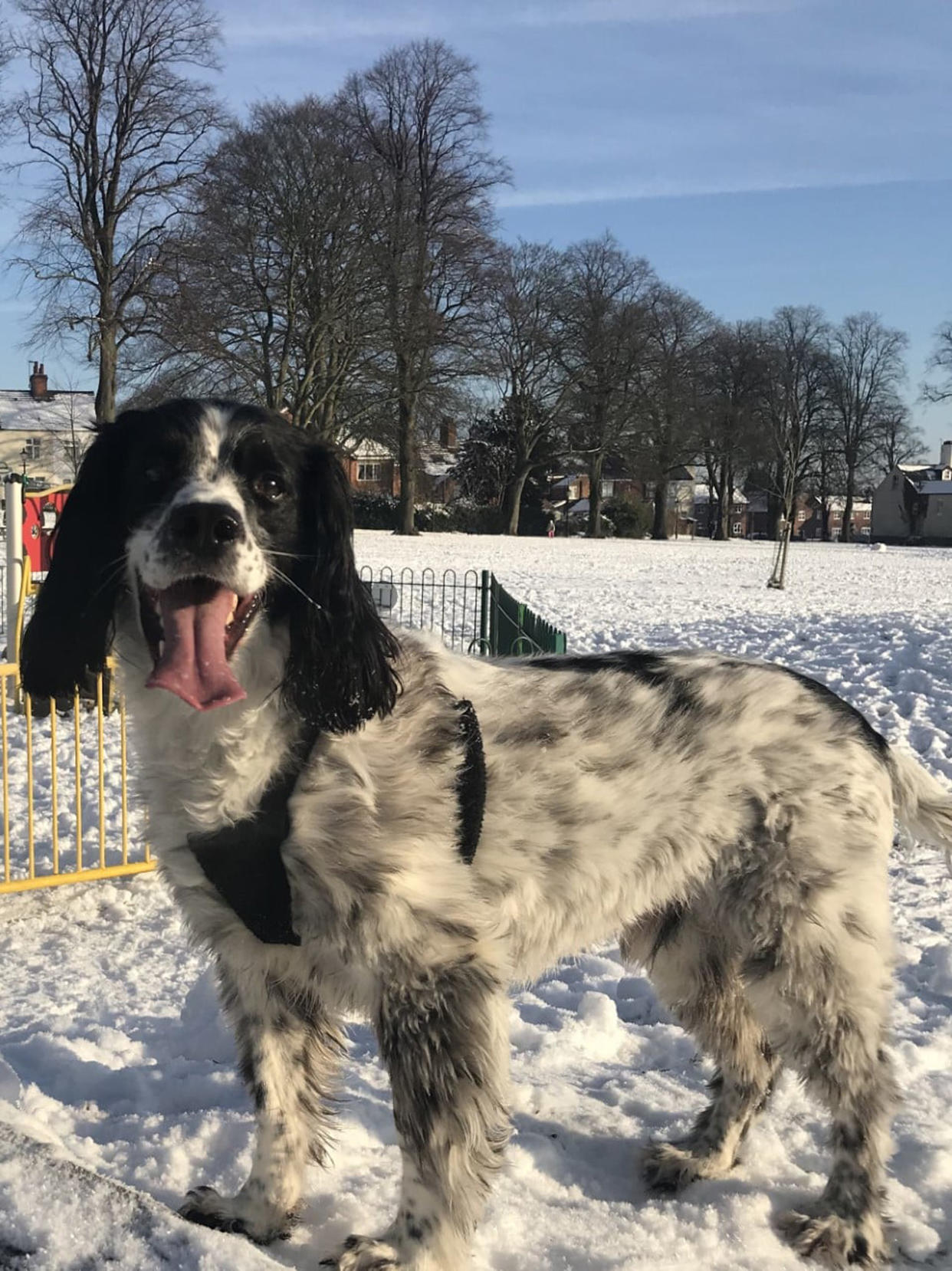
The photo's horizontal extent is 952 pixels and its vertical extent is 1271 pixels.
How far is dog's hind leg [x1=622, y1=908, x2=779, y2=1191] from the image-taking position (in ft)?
10.4

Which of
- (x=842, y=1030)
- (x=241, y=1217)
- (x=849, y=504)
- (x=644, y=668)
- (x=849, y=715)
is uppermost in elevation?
(x=849, y=504)

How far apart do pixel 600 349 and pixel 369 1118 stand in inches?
1837

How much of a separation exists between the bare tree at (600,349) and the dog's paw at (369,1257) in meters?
46.6

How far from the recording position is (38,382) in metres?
62.1

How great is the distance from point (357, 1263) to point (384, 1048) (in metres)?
0.52

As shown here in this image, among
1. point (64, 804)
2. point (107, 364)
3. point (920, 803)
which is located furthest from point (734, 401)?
point (920, 803)

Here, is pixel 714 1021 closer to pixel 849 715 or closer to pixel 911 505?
pixel 849 715

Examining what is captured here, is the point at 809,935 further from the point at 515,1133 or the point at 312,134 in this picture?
the point at 312,134

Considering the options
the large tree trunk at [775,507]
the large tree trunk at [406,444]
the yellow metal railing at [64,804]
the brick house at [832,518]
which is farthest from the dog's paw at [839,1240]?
the brick house at [832,518]

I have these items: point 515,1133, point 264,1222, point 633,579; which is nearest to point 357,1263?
point 264,1222

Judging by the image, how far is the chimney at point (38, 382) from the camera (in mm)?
61625

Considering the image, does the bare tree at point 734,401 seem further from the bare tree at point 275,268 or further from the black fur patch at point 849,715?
the black fur patch at point 849,715

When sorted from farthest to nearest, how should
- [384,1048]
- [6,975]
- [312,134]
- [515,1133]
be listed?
[312,134], [6,975], [515,1133], [384,1048]

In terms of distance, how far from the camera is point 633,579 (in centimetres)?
2531
